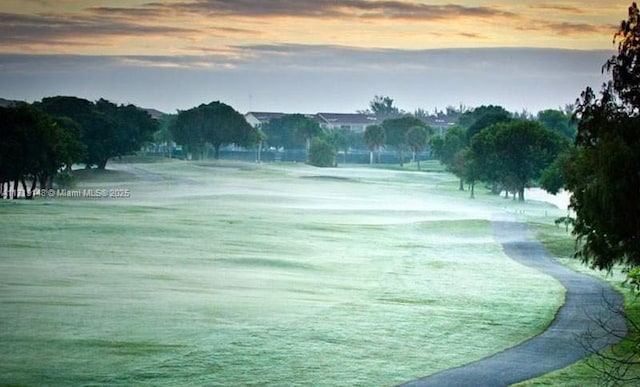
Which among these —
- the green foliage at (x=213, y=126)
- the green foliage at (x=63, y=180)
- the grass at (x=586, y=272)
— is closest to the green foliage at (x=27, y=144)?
the green foliage at (x=63, y=180)

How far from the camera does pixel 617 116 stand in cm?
3603

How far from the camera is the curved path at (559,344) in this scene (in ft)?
87.9

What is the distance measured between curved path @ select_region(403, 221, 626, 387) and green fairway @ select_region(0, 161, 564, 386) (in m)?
0.65

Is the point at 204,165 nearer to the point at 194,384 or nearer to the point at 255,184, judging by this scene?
the point at 255,184

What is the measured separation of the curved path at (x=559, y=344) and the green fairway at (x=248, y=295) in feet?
2.14

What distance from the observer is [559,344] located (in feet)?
107

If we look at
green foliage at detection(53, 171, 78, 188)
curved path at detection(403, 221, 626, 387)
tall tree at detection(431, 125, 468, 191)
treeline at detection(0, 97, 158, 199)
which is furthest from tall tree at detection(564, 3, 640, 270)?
tall tree at detection(431, 125, 468, 191)

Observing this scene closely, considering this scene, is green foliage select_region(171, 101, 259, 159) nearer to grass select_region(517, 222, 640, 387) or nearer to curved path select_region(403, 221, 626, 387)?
grass select_region(517, 222, 640, 387)

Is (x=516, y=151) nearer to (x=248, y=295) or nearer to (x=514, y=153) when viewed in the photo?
(x=514, y=153)

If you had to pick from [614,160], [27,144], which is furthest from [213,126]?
[614,160]

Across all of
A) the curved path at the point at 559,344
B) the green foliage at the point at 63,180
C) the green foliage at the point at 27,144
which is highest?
the green foliage at the point at 27,144

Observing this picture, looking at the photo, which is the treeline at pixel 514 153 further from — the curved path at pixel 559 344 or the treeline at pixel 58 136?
the curved path at pixel 559 344

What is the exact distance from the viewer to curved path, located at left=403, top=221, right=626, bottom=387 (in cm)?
2678

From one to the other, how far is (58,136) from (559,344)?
7545 cm
